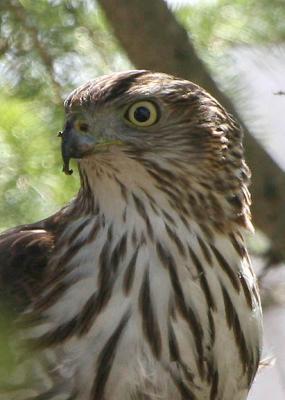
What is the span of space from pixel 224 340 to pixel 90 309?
1.40 ft

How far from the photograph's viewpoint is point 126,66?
15.5 ft

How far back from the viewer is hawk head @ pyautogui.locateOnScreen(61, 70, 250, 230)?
390 centimetres

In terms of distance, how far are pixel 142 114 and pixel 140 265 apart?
Result: 44cm

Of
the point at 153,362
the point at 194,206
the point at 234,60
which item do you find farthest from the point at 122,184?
the point at 234,60

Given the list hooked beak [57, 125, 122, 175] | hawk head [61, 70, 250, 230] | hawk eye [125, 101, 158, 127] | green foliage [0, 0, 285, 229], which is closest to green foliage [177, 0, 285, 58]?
green foliage [0, 0, 285, 229]

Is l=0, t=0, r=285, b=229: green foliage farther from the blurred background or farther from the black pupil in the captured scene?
the black pupil

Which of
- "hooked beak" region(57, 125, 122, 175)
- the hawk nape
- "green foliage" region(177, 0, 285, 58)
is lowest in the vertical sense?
the hawk nape

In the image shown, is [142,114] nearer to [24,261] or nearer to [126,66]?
[24,261]

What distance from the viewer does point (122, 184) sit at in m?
4.00

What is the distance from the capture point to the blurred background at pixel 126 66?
412 cm

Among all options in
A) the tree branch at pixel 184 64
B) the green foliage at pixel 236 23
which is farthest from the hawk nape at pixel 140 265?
the tree branch at pixel 184 64

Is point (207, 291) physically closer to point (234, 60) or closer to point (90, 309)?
point (90, 309)

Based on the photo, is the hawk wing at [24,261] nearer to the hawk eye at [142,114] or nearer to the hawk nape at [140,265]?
the hawk nape at [140,265]

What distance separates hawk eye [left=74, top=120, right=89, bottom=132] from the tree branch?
34.0 inches
